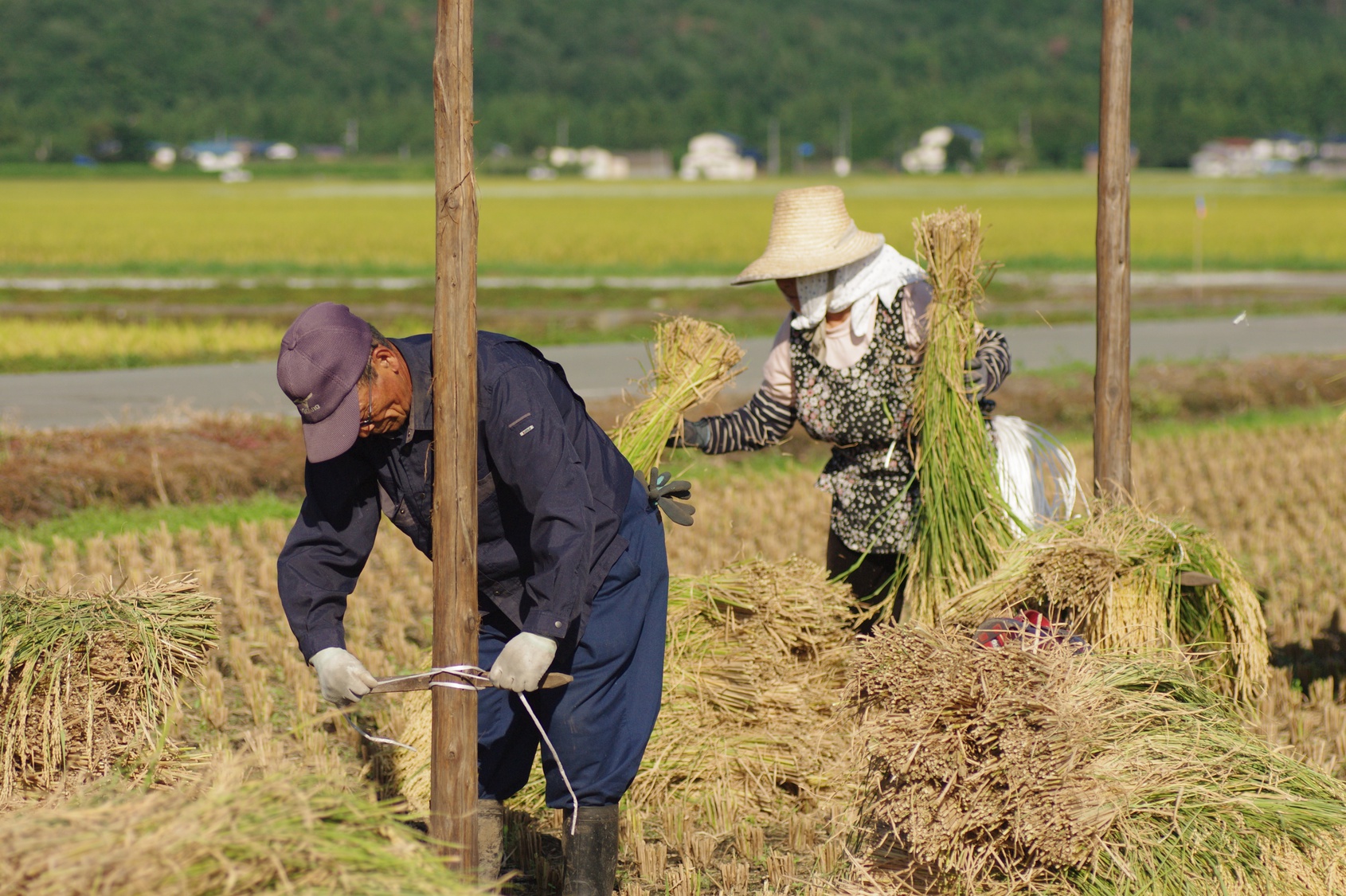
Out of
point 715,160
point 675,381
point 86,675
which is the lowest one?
point 86,675

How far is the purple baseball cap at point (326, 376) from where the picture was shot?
8.03 ft

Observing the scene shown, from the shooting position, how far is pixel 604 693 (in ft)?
9.57

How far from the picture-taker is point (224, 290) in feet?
61.6

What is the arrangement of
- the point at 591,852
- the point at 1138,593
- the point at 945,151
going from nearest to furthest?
the point at 591,852, the point at 1138,593, the point at 945,151

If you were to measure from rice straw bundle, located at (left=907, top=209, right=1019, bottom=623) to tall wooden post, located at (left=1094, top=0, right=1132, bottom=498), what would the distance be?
48 cm

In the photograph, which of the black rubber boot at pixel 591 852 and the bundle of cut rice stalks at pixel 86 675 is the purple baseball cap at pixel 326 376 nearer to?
the bundle of cut rice stalks at pixel 86 675

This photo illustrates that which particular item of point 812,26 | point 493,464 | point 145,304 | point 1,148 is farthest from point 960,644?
point 812,26

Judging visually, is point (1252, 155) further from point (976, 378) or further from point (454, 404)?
point (454, 404)

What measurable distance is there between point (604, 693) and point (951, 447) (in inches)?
57.9

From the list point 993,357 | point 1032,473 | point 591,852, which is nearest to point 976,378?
point 993,357

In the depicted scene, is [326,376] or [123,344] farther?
[123,344]

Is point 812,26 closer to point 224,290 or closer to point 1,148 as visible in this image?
point 1,148

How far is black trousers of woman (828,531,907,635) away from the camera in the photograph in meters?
4.23

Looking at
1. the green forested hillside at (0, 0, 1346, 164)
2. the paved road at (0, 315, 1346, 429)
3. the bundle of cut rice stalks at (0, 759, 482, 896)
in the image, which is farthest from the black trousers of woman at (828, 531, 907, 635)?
the green forested hillside at (0, 0, 1346, 164)
